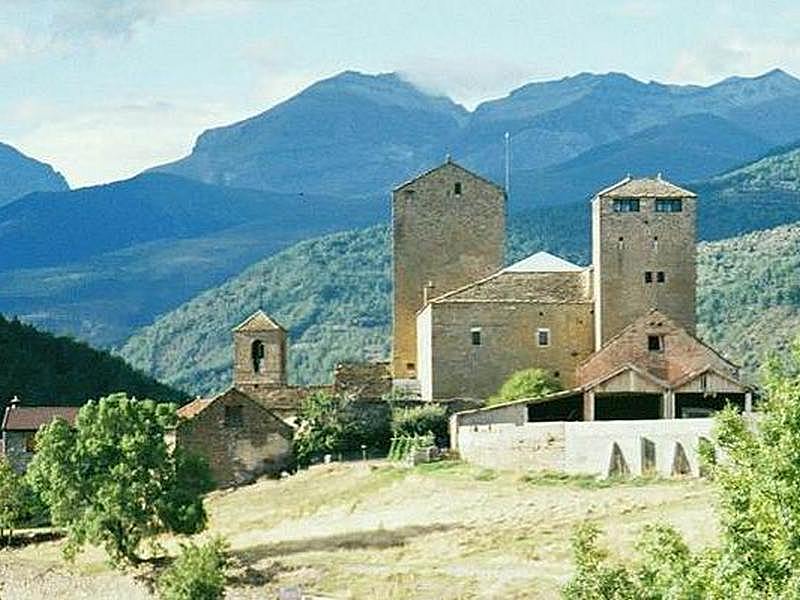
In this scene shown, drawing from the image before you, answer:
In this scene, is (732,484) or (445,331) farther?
(445,331)

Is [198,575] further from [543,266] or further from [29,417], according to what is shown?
[29,417]

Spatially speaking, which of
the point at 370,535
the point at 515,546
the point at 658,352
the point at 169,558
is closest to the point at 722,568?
the point at 515,546

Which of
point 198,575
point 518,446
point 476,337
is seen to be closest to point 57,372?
point 476,337

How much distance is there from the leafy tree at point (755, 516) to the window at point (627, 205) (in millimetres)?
48348

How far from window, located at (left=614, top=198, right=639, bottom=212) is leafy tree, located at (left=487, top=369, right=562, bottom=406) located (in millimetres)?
7264

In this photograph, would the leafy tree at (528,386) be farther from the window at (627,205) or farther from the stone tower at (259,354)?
the stone tower at (259,354)

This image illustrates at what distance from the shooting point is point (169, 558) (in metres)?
69.0

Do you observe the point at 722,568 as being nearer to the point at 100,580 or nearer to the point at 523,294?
the point at 100,580

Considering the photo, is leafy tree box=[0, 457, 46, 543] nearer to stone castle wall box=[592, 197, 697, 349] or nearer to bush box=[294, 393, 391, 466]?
bush box=[294, 393, 391, 466]

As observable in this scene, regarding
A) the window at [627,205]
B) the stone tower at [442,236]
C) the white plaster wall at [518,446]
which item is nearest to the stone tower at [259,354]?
the stone tower at [442,236]

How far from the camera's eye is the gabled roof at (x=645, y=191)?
80.9 metres

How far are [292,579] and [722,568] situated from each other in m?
33.5

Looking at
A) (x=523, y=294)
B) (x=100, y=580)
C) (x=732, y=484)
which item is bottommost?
(x=100, y=580)

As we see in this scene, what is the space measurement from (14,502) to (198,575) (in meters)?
21.6
